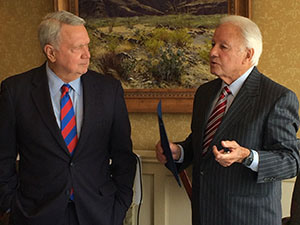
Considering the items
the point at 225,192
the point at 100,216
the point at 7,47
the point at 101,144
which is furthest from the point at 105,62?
the point at 225,192

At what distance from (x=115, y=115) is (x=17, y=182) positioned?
60cm

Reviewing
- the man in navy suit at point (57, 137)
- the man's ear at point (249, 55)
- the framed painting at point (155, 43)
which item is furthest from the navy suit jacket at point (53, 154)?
the framed painting at point (155, 43)

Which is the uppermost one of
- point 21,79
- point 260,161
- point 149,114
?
point 21,79

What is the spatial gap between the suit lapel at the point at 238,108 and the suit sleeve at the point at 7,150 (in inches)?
37.3

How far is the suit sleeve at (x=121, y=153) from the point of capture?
6.80ft

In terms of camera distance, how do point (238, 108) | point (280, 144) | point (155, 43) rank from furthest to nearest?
point (155, 43) → point (238, 108) → point (280, 144)

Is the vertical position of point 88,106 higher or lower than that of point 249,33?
lower

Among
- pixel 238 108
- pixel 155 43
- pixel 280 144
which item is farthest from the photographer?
pixel 155 43

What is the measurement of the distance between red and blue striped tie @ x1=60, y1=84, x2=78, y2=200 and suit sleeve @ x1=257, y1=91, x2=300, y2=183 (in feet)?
2.74

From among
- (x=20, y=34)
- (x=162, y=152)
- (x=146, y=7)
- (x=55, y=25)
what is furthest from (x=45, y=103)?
(x=20, y=34)

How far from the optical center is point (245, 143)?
172 cm

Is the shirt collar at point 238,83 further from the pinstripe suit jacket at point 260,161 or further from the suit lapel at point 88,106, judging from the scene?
the suit lapel at point 88,106

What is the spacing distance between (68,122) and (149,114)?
114 centimetres

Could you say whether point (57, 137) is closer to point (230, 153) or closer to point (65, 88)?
point (65, 88)
